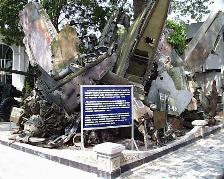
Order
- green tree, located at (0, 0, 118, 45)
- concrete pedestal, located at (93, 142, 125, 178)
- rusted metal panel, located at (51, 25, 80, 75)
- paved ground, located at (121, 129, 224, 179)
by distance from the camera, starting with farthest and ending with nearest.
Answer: green tree, located at (0, 0, 118, 45)
rusted metal panel, located at (51, 25, 80, 75)
paved ground, located at (121, 129, 224, 179)
concrete pedestal, located at (93, 142, 125, 178)

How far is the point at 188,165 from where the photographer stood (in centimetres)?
807

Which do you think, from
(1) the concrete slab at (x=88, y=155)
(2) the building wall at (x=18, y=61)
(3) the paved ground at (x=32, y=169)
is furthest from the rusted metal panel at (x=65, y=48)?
(2) the building wall at (x=18, y=61)

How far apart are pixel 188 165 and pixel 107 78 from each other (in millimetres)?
3881

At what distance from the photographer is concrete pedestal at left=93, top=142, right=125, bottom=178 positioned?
7.08 metres

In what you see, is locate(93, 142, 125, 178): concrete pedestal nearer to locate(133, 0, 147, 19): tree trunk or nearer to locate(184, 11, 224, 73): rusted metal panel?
locate(184, 11, 224, 73): rusted metal panel

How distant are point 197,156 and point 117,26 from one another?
723cm

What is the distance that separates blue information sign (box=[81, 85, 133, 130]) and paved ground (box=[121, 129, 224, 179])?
1.48 meters

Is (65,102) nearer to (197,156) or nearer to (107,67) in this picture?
(107,67)

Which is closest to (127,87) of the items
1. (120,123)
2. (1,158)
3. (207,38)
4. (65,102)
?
(120,123)

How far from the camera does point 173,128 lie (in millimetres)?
11492

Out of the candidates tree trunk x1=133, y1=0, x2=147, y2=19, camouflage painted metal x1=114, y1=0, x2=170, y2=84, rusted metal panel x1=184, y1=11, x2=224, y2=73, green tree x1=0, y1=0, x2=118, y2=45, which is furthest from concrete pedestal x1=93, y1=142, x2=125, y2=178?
green tree x1=0, y1=0, x2=118, y2=45

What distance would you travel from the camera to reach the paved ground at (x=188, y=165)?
734 centimetres

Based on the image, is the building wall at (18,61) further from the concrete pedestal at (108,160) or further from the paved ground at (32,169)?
the concrete pedestal at (108,160)

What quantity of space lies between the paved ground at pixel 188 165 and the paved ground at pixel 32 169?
122 cm
